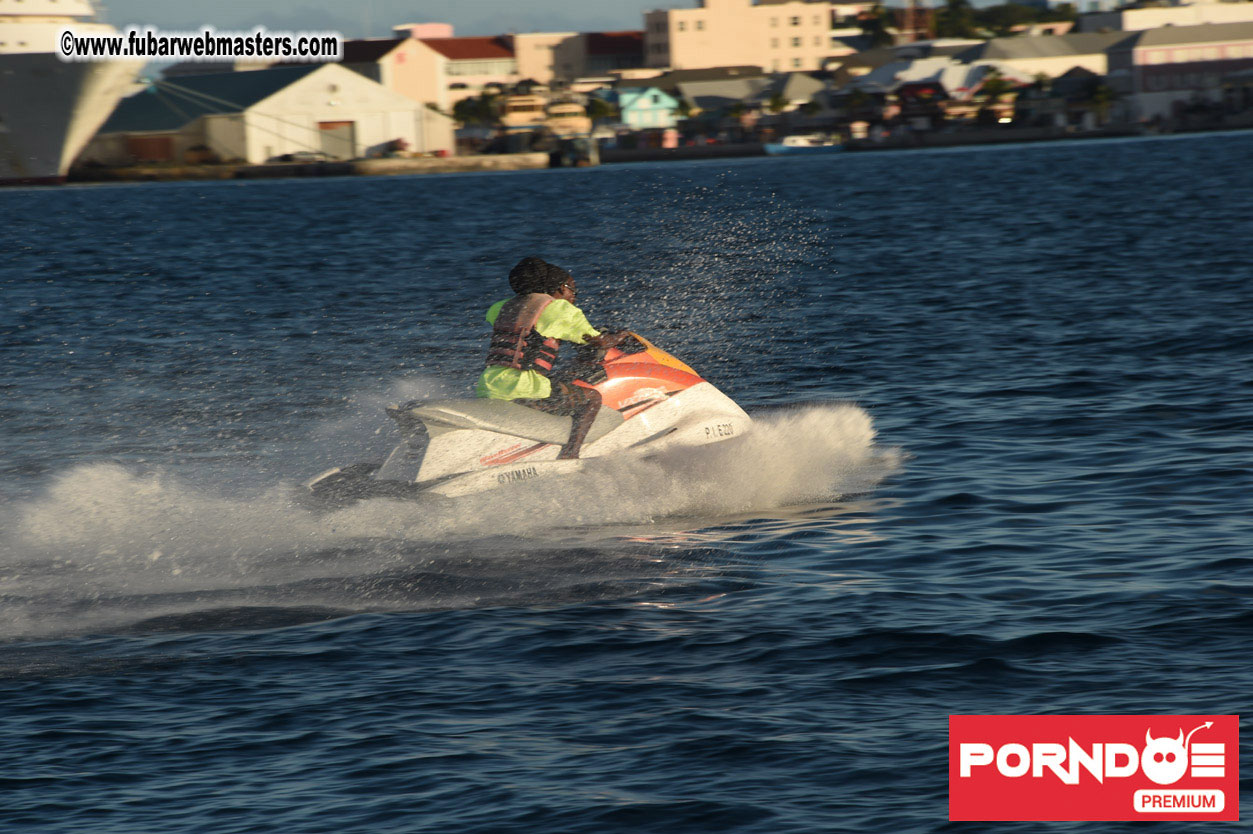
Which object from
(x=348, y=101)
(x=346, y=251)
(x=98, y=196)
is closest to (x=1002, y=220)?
(x=346, y=251)

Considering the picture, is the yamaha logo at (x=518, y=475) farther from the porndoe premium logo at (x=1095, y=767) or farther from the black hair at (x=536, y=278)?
the porndoe premium logo at (x=1095, y=767)

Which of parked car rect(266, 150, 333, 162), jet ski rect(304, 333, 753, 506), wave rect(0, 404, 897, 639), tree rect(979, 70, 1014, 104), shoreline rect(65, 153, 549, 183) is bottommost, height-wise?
wave rect(0, 404, 897, 639)

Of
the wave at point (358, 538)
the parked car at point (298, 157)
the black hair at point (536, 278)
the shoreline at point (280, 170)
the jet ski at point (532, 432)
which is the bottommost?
the wave at point (358, 538)

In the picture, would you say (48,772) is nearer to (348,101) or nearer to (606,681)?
(606,681)

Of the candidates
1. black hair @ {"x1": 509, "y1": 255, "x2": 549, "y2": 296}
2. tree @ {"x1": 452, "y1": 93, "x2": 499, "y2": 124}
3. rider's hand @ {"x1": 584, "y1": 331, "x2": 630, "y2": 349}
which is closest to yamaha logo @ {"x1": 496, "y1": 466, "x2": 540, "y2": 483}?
rider's hand @ {"x1": 584, "y1": 331, "x2": 630, "y2": 349}

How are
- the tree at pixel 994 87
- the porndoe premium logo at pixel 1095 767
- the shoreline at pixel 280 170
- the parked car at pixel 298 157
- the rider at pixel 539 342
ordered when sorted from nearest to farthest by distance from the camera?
the porndoe premium logo at pixel 1095 767
the rider at pixel 539 342
the shoreline at pixel 280 170
the parked car at pixel 298 157
the tree at pixel 994 87

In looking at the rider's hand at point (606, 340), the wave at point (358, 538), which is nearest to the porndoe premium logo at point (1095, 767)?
the wave at point (358, 538)

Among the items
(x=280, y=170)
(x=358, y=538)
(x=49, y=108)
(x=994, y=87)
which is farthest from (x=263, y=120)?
(x=358, y=538)

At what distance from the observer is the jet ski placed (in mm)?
12266

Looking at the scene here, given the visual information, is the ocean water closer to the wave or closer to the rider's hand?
the wave

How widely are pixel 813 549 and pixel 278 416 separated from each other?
351 inches

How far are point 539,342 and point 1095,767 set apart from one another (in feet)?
22.0

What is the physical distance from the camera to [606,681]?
8.54 metres

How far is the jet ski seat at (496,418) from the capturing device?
12203 millimetres
